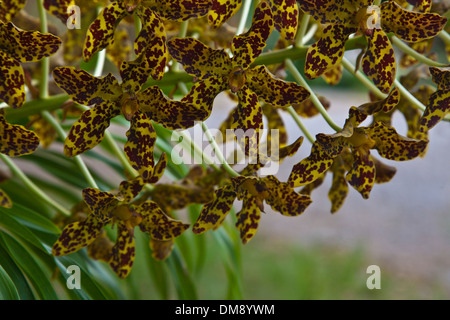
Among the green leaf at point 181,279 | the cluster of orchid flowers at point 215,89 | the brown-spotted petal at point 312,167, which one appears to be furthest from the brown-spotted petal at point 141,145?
the green leaf at point 181,279

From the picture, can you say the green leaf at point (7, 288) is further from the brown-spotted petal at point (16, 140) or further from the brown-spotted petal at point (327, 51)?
the brown-spotted petal at point (327, 51)

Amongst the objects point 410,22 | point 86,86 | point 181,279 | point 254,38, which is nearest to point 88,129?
point 86,86

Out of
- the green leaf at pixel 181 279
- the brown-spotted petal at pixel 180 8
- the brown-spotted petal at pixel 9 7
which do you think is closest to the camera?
the brown-spotted petal at pixel 180 8

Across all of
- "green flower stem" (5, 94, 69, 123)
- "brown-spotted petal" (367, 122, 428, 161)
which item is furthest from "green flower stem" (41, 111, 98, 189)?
"brown-spotted petal" (367, 122, 428, 161)

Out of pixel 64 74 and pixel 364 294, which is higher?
pixel 364 294

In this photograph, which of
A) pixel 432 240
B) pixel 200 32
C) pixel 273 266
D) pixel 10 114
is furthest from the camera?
pixel 432 240
